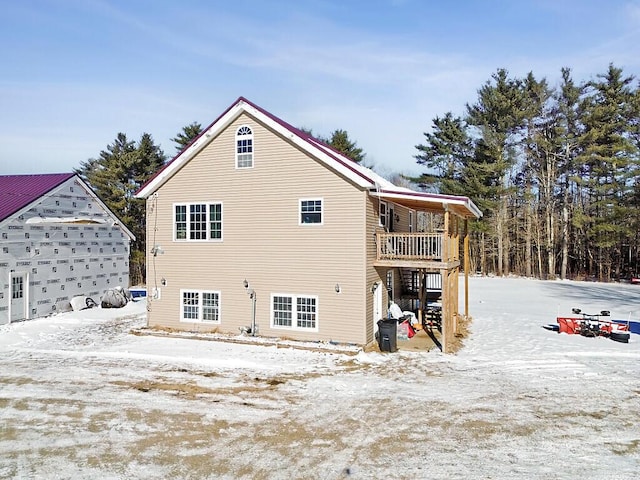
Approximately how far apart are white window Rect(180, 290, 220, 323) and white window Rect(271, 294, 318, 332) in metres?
2.32

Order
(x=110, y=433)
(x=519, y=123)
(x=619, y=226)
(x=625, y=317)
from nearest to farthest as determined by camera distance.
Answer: (x=110, y=433) → (x=625, y=317) → (x=619, y=226) → (x=519, y=123)

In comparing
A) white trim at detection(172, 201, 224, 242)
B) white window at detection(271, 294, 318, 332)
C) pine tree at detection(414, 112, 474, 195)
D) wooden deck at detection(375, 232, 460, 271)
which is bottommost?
white window at detection(271, 294, 318, 332)

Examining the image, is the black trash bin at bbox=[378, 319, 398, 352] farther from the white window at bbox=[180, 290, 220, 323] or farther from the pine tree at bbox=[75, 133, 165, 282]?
the pine tree at bbox=[75, 133, 165, 282]

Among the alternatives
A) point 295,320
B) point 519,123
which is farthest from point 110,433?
point 519,123

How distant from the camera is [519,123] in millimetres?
41062

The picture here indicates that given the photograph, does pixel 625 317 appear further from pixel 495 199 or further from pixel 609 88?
pixel 609 88

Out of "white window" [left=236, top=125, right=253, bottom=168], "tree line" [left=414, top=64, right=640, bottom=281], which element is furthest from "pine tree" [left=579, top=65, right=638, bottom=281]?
"white window" [left=236, top=125, right=253, bottom=168]

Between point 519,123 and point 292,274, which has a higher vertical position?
point 519,123

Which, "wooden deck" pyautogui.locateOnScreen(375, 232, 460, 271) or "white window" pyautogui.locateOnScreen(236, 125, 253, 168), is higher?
"white window" pyautogui.locateOnScreen(236, 125, 253, 168)

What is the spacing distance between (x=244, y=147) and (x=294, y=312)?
6198 millimetres

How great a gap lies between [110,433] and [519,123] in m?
42.1

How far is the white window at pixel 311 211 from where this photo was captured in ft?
50.1

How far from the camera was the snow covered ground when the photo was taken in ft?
23.1

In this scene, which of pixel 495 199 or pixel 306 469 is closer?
pixel 306 469
